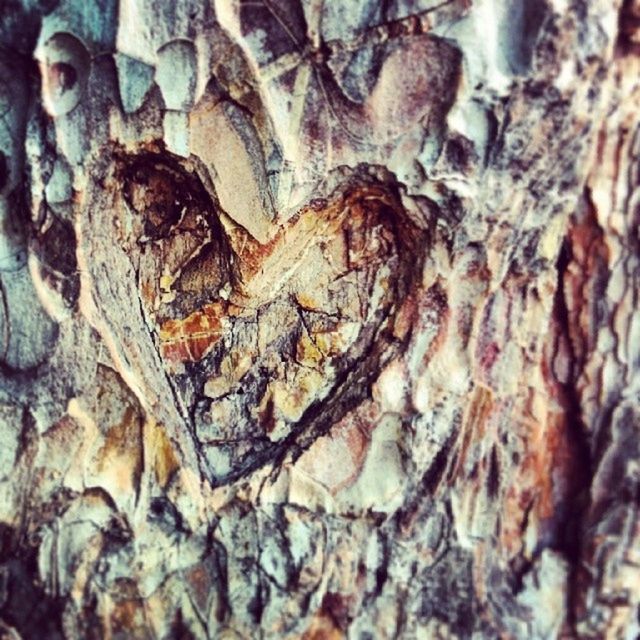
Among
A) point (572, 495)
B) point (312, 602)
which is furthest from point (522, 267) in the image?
point (312, 602)

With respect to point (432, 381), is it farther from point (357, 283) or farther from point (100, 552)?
point (100, 552)

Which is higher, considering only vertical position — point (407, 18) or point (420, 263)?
point (407, 18)

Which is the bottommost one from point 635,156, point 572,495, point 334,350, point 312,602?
point 312,602

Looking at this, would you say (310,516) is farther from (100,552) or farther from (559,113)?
(559,113)
